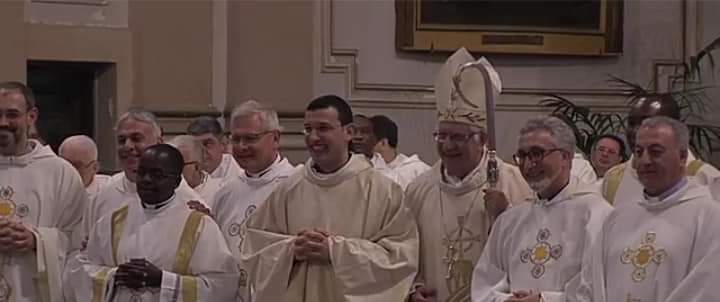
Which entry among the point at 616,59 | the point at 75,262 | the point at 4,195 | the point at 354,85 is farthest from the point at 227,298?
the point at 616,59

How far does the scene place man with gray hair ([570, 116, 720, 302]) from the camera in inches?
191

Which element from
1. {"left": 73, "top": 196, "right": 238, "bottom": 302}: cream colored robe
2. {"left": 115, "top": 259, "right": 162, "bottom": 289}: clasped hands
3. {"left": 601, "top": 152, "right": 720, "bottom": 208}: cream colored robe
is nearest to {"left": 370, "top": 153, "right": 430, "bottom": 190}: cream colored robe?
{"left": 601, "top": 152, "right": 720, "bottom": 208}: cream colored robe

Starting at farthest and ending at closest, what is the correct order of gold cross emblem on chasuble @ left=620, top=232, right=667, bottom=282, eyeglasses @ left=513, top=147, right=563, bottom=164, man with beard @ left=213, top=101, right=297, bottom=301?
man with beard @ left=213, top=101, right=297, bottom=301 < eyeglasses @ left=513, top=147, right=563, bottom=164 < gold cross emblem on chasuble @ left=620, top=232, right=667, bottom=282

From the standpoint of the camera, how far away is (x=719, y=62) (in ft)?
35.5

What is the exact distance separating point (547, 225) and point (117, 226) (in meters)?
1.75

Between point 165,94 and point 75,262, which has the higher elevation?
point 165,94

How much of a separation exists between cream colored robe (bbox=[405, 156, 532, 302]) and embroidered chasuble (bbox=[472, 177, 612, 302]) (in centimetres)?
34

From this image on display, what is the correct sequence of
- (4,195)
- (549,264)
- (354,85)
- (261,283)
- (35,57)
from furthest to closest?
1. (354,85)
2. (35,57)
3. (4,195)
4. (261,283)
5. (549,264)

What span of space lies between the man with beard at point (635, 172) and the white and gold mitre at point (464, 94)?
0.59 m

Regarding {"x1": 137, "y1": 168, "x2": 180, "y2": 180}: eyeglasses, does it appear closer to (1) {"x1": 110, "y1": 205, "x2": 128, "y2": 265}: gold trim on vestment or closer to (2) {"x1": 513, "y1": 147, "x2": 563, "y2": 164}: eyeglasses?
(1) {"x1": 110, "y1": 205, "x2": 128, "y2": 265}: gold trim on vestment

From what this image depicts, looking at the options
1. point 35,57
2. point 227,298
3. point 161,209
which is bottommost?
point 227,298

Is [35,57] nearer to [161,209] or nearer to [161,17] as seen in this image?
[161,17]

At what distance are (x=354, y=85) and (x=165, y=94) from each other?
4.79ft

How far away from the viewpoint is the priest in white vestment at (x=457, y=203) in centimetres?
575
